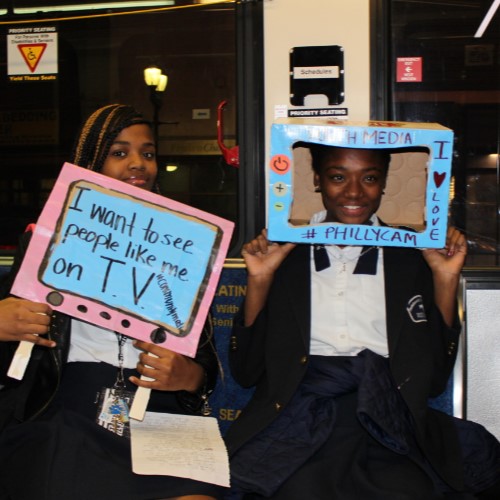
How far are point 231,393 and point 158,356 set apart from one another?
757mm

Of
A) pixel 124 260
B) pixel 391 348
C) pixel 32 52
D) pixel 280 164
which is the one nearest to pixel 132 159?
pixel 124 260

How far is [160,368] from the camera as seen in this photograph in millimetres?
2006

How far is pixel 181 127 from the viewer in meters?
2.78

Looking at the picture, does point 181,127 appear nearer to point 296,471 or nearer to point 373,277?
point 373,277

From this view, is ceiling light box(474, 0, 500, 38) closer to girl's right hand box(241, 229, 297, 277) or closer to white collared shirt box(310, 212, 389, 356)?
white collared shirt box(310, 212, 389, 356)

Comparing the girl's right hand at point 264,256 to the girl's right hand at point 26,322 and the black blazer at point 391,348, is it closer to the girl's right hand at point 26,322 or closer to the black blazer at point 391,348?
the black blazer at point 391,348

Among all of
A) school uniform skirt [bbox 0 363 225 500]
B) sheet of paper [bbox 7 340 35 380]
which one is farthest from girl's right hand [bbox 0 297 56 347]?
school uniform skirt [bbox 0 363 225 500]

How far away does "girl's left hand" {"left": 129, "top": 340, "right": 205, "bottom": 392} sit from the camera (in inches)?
78.4

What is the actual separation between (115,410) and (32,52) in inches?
62.9

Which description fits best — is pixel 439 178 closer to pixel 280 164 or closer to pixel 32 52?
pixel 280 164

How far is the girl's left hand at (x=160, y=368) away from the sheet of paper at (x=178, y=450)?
0.13m

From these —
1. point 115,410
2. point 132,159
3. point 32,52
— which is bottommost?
point 115,410

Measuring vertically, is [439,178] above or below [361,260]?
above

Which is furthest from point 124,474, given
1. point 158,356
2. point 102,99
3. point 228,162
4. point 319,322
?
point 102,99
